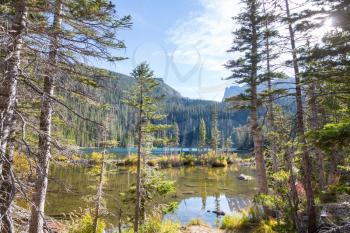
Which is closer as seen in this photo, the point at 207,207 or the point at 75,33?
the point at 75,33

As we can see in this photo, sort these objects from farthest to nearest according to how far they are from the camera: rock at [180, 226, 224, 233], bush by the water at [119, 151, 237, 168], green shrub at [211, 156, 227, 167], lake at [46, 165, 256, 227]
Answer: green shrub at [211, 156, 227, 167] → bush by the water at [119, 151, 237, 168] → lake at [46, 165, 256, 227] → rock at [180, 226, 224, 233]

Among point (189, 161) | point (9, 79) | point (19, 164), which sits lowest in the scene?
point (189, 161)

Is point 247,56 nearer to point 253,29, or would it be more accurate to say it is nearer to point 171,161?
point 253,29

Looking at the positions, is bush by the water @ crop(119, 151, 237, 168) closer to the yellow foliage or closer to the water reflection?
the water reflection

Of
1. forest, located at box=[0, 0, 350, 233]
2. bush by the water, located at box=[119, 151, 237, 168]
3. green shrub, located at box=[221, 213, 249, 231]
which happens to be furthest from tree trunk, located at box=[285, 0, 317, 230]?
bush by the water, located at box=[119, 151, 237, 168]

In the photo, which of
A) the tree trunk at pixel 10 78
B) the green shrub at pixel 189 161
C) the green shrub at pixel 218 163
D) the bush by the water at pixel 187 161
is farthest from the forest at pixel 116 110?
the green shrub at pixel 189 161

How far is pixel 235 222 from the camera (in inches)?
570

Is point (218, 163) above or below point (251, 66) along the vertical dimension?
below

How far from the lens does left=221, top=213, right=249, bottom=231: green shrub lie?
14.1 metres

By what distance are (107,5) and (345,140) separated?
5.90m

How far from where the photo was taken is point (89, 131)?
19.0 feet

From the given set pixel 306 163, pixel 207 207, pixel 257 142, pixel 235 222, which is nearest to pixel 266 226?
pixel 235 222

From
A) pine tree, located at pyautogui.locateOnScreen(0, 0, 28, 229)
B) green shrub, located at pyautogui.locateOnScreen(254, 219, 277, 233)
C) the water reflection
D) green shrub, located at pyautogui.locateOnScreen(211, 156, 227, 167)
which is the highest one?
pine tree, located at pyautogui.locateOnScreen(0, 0, 28, 229)

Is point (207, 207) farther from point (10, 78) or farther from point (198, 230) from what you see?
point (10, 78)
